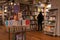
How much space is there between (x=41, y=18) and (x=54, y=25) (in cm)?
228

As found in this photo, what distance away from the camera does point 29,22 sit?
13.4ft

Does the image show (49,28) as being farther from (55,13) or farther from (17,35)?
(17,35)

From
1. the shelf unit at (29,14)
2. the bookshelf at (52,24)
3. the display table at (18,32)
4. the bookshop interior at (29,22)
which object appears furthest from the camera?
the shelf unit at (29,14)

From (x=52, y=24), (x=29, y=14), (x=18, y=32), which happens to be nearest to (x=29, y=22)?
(x=18, y=32)

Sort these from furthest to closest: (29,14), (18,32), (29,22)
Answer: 1. (29,14)
2. (29,22)
3. (18,32)

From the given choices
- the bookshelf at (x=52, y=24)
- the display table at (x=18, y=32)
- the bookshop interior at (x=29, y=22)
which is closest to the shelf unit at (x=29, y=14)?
the bookshop interior at (x=29, y=22)

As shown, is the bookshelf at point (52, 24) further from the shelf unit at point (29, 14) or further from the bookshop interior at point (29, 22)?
the shelf unit at point (29, 14)

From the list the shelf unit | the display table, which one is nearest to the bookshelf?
the shelf unit

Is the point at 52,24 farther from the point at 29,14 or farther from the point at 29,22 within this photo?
the point at 29,22

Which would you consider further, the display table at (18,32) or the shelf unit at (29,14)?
the shelf unit at (29,14)

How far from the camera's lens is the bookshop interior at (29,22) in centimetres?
378

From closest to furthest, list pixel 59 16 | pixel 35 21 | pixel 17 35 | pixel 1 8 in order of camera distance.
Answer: pixel 17 35
pixel 59 16
pixel 35 21
pixel 1 8

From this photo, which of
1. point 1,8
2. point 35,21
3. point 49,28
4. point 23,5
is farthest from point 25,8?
point 1,8

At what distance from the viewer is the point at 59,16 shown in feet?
29.3
